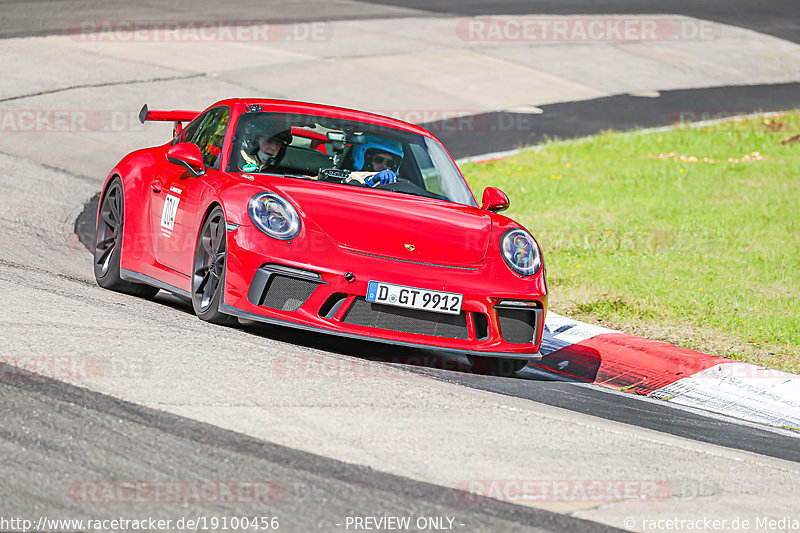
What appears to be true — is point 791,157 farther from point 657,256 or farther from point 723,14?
point 723,14

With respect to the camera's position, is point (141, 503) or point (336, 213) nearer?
Answer: point (141, 503)

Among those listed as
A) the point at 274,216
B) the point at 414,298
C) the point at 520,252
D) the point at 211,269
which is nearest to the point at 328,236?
the point at 274,216

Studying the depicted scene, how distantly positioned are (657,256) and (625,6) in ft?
71.4

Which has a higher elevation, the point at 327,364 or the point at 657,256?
the point at 327,364

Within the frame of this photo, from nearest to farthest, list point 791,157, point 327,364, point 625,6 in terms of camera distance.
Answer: point 327,364 → point 791,157 → point 625,6

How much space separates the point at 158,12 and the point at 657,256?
16.9 m

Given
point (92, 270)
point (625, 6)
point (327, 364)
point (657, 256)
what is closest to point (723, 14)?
point (625, 6)

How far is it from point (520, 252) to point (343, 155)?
1.39 metres

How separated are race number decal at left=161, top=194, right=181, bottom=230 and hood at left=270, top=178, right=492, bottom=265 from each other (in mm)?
769

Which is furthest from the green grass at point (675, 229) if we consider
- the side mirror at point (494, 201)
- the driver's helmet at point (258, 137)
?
the driver's helmet at point (258, 137)

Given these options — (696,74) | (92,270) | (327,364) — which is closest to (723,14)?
(696,74)

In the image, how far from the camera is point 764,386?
22.8ft

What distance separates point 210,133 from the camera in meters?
7.59

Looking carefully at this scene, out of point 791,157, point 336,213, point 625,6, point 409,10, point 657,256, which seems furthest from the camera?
point 625,6
